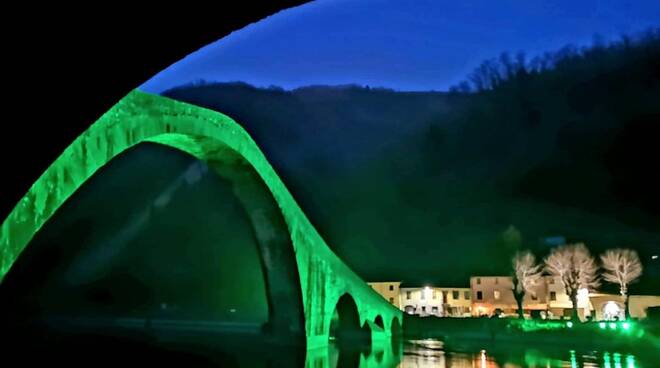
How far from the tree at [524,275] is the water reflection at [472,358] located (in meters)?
25.8

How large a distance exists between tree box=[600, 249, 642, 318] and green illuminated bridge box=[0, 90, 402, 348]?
30442 mm

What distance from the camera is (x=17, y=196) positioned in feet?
13.1

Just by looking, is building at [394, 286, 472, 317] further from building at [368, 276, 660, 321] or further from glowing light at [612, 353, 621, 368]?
glowing light at [612, 353, 621, 368]

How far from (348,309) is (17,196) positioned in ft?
208

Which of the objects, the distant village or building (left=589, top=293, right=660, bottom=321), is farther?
the distant village

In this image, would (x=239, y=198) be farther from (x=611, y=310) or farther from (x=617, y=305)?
(x=617, y=305)

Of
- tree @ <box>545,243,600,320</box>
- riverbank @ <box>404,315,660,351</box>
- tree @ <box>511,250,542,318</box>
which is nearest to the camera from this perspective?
riverbank @ <box>404,315,660,351</box>

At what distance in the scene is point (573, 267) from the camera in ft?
232

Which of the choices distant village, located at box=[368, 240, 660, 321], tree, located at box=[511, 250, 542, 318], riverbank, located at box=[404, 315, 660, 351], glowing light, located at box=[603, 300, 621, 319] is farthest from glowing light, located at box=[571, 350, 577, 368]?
tree, located at box=[511, 250, 542, 318]

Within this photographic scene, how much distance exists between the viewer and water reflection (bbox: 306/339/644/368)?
34219 millimetres

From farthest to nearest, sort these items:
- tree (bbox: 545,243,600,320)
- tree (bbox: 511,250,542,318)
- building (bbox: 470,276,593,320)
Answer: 1. tree (bbox: 511,250,542,318)
2. building (bbox: 470,276,593,320)
3. tree (bbox: 545,243,600,320)

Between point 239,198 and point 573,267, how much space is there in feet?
162

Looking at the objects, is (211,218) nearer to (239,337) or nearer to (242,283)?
(242,283)

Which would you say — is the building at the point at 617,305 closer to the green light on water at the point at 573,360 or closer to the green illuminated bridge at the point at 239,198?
the green light on water at the point at 573,360
